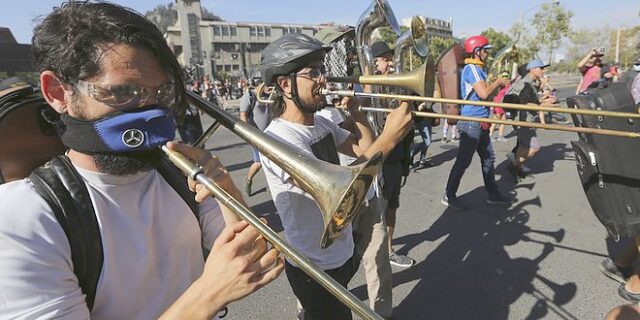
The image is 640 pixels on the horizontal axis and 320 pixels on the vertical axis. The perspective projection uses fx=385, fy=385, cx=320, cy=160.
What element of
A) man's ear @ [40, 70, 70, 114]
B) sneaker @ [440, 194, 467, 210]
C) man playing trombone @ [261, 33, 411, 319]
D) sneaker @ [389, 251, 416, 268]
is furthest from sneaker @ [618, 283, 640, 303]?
man's ear @ [40, 70, 70, 114]

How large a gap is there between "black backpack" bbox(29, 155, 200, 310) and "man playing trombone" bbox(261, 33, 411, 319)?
0.92 metres

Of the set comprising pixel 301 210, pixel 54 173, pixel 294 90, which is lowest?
pixel 301 210

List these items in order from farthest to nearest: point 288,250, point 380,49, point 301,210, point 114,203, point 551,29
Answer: point 551,29 < point 380,49 < point 301,210 < point 114,203 < point 288,250

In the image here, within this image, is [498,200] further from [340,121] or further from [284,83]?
[284,83]

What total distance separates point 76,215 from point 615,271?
12.4 ft

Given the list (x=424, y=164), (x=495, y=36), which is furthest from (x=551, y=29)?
(x=424, y=164)

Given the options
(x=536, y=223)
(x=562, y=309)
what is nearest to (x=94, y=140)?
(x=562, y=309)

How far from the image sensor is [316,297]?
1894mm

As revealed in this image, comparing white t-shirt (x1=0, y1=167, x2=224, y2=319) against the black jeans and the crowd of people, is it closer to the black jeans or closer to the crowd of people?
the crowd of people

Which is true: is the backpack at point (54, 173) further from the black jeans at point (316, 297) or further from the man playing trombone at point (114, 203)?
the black jeans at point (316, 297)

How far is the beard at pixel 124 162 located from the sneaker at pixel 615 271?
3.55 meters

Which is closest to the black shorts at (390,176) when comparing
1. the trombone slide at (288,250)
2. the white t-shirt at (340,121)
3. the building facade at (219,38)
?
the white t-shirt at (340,121)

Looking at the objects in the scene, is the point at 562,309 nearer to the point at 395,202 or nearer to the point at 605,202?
the point at 605,202

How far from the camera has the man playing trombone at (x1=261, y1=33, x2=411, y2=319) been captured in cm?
188
